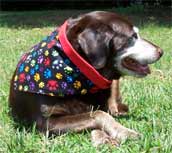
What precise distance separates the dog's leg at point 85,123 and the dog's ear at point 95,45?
42 centimetres

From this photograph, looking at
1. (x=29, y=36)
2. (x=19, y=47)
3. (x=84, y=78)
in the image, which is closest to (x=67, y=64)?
(x=84, y=78)

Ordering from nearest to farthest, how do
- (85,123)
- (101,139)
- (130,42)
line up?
(101,139), (85,123), (130,42)

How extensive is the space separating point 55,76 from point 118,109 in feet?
2.92

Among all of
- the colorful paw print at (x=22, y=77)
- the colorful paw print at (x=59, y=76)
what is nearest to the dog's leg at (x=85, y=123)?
the colorful paw print at (x=59, y=76)

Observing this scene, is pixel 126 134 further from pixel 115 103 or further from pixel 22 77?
pixel 22 77

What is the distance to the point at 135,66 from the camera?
4.76m

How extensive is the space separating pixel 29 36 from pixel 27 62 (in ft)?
27.9

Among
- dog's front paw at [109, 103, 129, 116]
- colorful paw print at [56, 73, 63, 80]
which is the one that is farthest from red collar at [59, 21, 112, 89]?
dog's front paw at [109, 103, 129, 116]

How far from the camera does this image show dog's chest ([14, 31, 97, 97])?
447cm

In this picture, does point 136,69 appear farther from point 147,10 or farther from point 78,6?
point 78,6

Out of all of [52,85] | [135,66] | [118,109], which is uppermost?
[135,66]

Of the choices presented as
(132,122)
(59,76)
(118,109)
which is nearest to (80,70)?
(59,76)

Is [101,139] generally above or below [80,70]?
below

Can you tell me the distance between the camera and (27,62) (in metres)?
4.74
